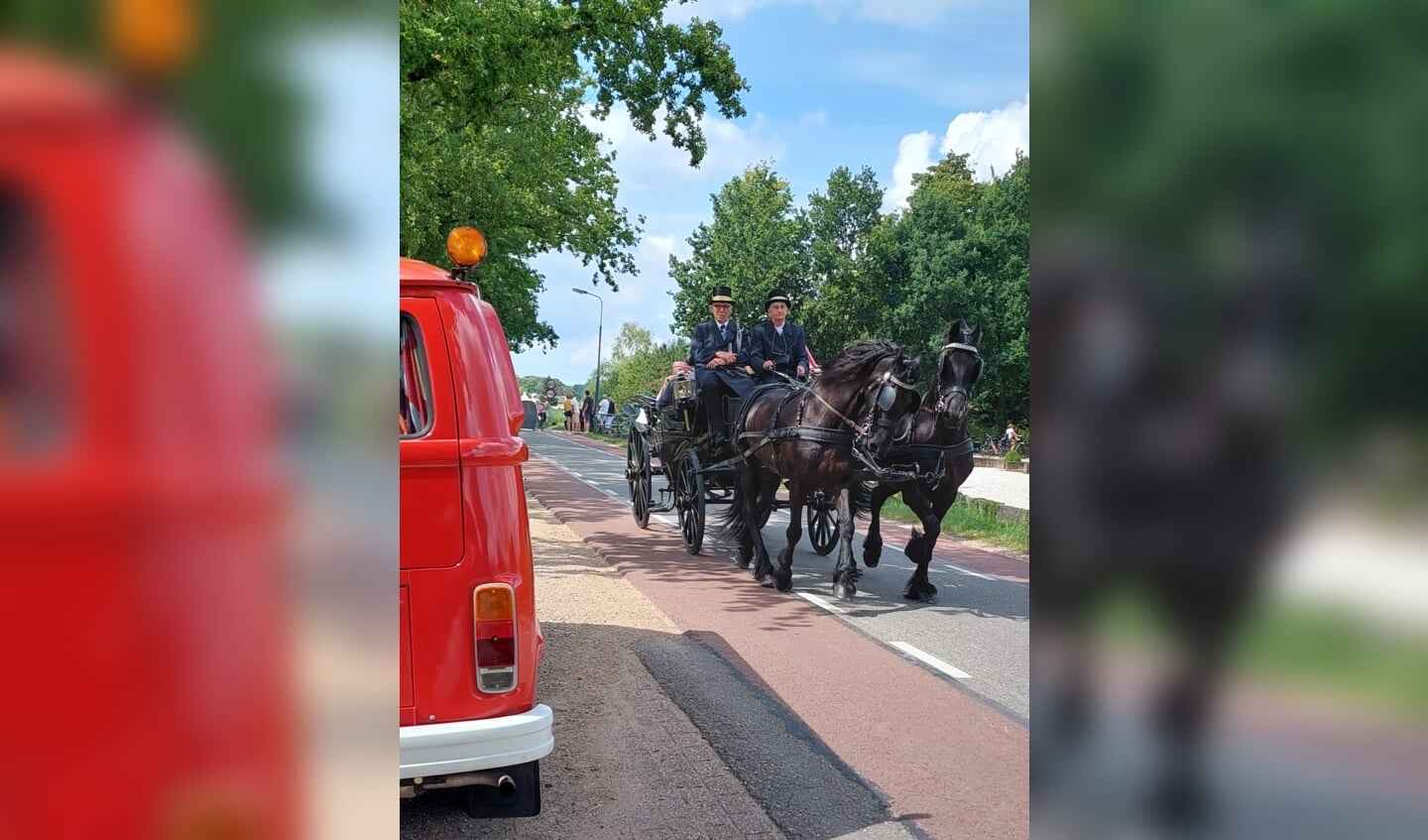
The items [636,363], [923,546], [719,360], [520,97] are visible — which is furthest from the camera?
[636,363]

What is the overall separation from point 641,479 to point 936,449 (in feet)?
16.6

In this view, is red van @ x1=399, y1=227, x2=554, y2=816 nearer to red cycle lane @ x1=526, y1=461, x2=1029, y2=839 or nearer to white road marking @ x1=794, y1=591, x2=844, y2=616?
red cycle lane @ x1=526, y1=461, x2=1029, y2=839

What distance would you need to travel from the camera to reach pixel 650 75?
11.9 metres

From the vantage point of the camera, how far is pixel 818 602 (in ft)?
26.2

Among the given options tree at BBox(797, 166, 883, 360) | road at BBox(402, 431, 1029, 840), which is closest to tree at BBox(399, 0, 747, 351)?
road at BBox(402, 431, 1029, 840)

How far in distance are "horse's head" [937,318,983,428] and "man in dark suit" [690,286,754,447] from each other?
2265 mm

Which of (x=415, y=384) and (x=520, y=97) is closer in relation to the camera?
(x=415, y=384)

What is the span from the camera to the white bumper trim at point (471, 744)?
110 inches

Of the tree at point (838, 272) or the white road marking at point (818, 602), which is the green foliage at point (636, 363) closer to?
the tree at point (838, 272)

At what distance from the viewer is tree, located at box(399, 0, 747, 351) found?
915cm

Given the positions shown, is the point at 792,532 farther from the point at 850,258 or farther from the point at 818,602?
the point at 850,258

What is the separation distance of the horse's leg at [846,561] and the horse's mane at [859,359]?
887 millimetres
